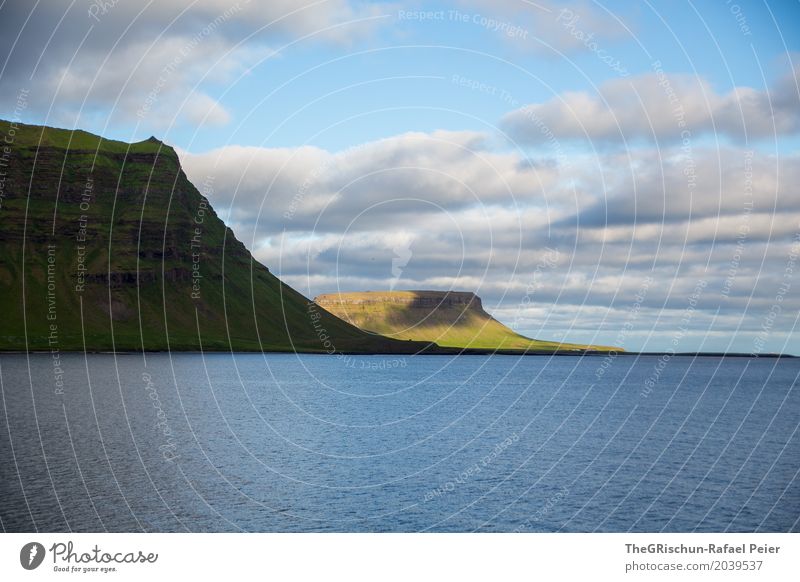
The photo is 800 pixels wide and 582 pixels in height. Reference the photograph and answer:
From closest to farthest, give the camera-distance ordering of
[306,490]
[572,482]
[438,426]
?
[306,490] < [572,482] < [438,426]

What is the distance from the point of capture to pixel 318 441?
96.2 meters

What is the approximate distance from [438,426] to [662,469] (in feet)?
138

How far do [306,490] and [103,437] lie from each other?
35.4 m

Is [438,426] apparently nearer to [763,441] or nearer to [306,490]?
[763,441]

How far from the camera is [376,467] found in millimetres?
78562

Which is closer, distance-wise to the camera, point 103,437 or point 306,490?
point 306,490

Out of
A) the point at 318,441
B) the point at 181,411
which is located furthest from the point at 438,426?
the point at 181,411

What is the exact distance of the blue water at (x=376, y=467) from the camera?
57.2 meters

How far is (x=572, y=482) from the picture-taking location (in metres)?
72.4

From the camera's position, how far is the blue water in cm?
5725
